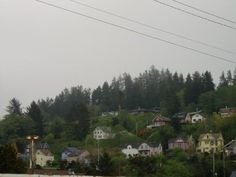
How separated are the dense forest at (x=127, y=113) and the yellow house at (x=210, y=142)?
4837 mm

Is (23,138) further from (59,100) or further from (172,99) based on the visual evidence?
(59,100)

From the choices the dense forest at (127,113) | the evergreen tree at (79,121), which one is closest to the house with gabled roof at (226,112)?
the dense forest at (127,113)

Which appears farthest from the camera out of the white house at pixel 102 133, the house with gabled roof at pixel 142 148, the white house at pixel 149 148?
the white house at pixel 102 133

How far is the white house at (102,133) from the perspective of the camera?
12462 cm

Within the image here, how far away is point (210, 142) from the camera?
4006 inches

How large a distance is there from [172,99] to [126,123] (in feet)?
41.4

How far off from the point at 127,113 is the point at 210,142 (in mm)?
44091

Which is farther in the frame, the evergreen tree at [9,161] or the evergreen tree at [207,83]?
the evergreen tree at [207,83]

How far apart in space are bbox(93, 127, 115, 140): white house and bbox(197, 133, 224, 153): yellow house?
23.1 metres

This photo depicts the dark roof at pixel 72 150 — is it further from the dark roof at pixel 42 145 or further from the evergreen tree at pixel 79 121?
the evergreen tree at pixel 79 121

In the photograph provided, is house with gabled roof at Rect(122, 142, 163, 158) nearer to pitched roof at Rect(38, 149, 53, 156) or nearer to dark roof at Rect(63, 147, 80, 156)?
dark roof at Rect(63, 147, 80, 156)

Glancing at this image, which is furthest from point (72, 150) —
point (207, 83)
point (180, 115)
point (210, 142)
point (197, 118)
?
point (207, 83)

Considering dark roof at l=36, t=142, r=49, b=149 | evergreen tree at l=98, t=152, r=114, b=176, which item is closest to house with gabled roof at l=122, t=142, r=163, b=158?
dark roof at l=36, t=142, r=49, b=149

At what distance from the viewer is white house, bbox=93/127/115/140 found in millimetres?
124625
